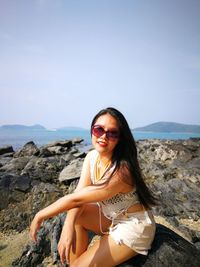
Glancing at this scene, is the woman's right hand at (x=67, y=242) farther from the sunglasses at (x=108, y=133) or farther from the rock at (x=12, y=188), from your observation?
the rock at (x=12, y=188)

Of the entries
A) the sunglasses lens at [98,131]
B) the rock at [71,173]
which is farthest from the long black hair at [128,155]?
the rock at [71,173]

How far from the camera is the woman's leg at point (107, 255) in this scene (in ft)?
12.1

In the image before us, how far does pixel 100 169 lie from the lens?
416 cm

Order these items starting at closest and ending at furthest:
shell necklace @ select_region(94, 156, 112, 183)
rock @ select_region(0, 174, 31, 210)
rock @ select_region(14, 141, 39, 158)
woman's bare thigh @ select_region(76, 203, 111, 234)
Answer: shell necklace @ select_region(94, 156, 112, 183), woman's bare thigh @ select_region(76, 203, 111, 234), rock @ select_region(0, 174, 31, 210), rock @ select_region(14, 141, 39, 158)

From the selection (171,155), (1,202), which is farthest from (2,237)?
(171,155)

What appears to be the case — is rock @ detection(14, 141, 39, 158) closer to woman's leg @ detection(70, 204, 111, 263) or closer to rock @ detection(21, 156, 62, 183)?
rock @ detection(21, 156, 62, 183)

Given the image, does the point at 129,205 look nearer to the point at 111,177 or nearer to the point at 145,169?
the point at 111,177

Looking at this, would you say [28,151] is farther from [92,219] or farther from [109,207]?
[109,207]

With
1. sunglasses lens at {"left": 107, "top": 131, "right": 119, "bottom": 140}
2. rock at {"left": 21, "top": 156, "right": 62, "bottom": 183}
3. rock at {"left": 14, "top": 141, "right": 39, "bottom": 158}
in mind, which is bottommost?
rock at {"left": 14, "top": 141, "right": 39, "bottom": 158}

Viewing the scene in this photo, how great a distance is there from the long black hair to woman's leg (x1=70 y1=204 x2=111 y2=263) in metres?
0.70

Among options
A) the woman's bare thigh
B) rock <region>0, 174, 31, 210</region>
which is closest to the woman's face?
the woman's bare thigh

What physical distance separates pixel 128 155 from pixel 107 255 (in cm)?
139

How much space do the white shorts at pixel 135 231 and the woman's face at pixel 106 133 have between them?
→ 998 millimetres

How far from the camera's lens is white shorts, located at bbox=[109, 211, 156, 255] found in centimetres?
369
